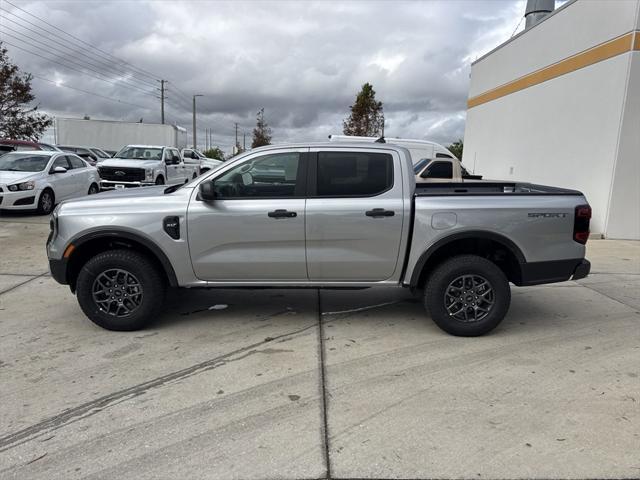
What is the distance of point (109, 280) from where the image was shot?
4.65 metres

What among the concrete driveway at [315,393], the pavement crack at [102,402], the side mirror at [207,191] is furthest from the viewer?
the side mirror at [207,191]

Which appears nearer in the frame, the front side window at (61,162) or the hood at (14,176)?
the hood at (14,176)

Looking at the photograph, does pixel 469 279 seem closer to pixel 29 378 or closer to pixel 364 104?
pixel 29 378

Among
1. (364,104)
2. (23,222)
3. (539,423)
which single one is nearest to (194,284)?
(539,423)

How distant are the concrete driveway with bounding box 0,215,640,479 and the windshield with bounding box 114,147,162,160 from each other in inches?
489

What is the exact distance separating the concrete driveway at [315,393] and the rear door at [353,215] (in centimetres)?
67

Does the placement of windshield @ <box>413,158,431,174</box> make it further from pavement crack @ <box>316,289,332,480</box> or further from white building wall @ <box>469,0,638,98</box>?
pavement crack @ <box>316,289,332,480</box>

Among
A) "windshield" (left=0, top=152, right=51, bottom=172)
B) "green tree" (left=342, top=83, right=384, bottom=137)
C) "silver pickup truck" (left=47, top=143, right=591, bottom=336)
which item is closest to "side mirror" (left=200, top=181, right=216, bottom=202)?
"silver pickup truck" (left=47, top=143, right=591, bottom=336)

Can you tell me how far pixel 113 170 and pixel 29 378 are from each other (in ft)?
43.4

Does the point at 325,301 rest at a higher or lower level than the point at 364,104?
lower

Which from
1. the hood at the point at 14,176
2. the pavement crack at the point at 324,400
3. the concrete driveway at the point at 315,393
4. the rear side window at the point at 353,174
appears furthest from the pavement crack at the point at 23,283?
the hood at the point at 14,176

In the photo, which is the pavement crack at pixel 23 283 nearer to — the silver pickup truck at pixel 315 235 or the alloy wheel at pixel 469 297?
the silver pickup truck at pixel 315 235

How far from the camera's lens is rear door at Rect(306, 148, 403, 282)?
4.56 m

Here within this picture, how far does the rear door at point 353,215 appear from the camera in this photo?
4.56 metres
